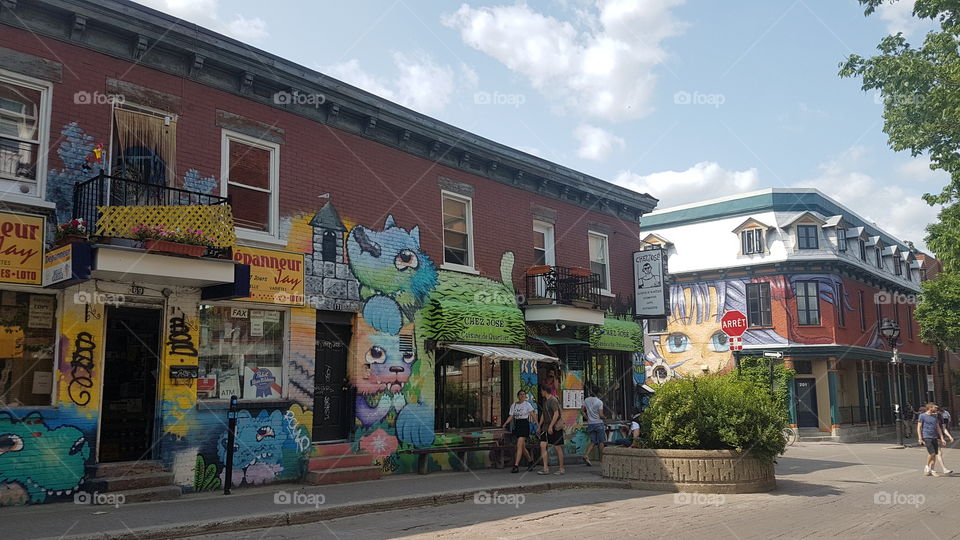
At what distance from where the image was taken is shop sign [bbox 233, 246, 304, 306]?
12.4 m

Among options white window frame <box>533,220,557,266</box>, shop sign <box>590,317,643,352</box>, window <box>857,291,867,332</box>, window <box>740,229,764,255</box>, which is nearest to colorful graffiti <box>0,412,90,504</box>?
white window frame <box>533,220,557,266</box>

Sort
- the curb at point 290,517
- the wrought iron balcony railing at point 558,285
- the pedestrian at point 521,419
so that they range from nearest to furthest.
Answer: the curb at point 290,517 < the pedestrian at point 521,419 < the wrought iron balcony railing at point 558,285

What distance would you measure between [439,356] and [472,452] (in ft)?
7.23

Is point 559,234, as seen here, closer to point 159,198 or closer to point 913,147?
point 913,147

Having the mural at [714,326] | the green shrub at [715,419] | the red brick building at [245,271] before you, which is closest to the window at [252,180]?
the red brick building at [245,271]

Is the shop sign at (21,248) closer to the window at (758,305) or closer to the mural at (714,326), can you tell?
the mural at (714,326)

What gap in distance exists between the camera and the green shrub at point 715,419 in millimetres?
12711

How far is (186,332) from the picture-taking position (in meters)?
11.5

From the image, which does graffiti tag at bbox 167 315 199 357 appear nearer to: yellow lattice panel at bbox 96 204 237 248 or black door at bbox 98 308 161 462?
black door at bbox 98 308 161 462

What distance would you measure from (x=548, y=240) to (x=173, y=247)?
11.0 metres

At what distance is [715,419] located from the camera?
505 inches

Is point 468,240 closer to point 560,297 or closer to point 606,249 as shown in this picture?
point 560,297

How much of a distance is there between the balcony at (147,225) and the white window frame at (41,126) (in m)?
0.44

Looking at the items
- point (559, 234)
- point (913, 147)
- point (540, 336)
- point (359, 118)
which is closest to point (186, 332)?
point (359, 118)
